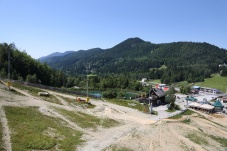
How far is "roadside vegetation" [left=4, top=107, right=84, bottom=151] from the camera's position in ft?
95.1

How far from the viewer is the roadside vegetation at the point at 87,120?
1653 inches

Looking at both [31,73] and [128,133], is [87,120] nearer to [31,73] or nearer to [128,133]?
[128,133]

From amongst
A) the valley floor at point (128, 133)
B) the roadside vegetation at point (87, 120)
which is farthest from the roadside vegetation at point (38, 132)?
the roadside vegetation at point (87, 120)

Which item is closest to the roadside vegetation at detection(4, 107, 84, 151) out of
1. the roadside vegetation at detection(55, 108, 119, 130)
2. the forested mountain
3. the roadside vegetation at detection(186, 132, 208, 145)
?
the roadside vegetation at detection(55, 108, 119, 130)

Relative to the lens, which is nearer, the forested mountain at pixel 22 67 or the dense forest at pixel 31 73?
the forested mountain at pixel 22 67

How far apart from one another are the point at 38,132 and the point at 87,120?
42.9ft

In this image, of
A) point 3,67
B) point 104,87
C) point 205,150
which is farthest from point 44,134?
point 104,87

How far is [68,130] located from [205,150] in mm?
23859

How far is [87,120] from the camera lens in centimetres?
4481

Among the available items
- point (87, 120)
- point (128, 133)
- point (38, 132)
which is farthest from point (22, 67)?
point (128, 133)

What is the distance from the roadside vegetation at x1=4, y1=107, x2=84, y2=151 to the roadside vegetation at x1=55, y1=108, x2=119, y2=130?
360 centimetres

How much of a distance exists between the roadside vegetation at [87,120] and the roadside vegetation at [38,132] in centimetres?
360

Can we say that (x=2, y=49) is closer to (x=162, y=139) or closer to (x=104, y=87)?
(x=104, y=87)

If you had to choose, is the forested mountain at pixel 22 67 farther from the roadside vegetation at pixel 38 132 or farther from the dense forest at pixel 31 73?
the roadside vegetation at pixel 38 132
